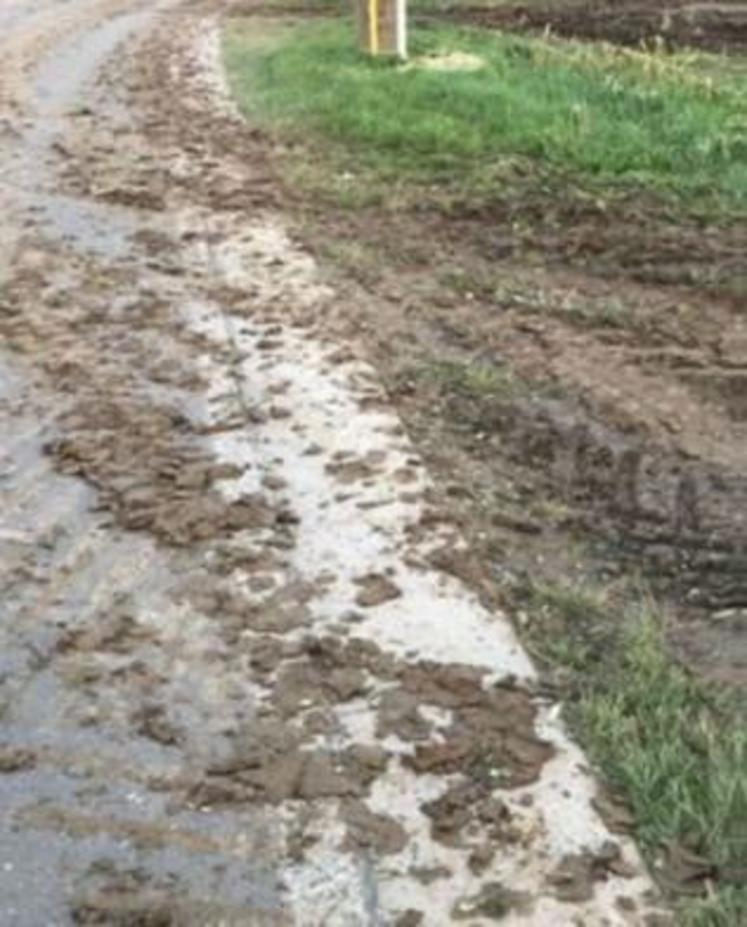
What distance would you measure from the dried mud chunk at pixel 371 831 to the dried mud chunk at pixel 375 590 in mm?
1010

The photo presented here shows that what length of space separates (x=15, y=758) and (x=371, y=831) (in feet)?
3.10

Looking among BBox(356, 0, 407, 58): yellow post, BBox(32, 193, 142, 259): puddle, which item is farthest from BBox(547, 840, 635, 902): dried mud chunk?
BBox(356, 0, 407, 58): yellow post

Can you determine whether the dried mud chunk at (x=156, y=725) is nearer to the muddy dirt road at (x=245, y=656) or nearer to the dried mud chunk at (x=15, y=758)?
the muddy dirt road at (x=245, y=656)

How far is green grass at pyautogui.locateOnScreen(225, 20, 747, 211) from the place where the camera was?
30.4ft

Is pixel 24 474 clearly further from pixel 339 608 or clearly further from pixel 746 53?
pixel 746 53

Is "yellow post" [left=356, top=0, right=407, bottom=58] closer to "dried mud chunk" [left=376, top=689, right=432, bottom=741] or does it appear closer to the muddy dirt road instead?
the muddy dirt road

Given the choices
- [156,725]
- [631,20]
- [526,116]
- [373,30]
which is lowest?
[631,20]

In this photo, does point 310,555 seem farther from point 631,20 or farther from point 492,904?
point 631,20

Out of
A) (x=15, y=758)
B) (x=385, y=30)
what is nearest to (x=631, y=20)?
(x=385, y=30)

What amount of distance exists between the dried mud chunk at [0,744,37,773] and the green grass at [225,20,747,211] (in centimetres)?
589

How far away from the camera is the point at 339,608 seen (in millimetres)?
4398

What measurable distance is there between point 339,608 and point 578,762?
1.02 m

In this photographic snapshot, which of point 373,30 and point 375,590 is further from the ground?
point 373,30

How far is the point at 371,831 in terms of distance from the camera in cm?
341
